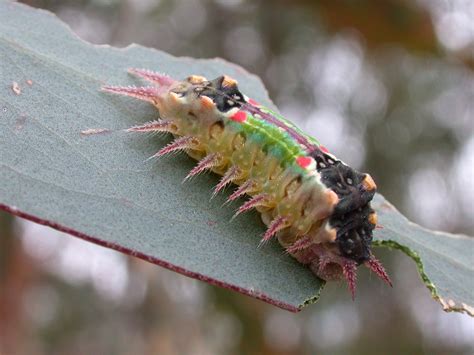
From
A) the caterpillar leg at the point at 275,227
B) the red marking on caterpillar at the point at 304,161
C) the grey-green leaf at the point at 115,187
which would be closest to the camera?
the grey-green leaf at the point at 115,187

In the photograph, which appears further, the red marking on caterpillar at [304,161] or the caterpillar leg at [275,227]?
the red marking on caterpillar at [304,161]

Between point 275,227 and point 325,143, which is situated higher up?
point 275,227

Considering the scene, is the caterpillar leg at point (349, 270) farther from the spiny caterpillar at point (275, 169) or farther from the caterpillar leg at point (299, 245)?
the caterpillar leg at point (299, 245)

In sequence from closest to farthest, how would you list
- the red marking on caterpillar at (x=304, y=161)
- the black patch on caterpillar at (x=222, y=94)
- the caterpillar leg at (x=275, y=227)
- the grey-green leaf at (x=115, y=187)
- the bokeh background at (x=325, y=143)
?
the grey-green leaf at (x=115, y=187) → the caterpillar leg at (x=275, y=227) → the red marking on caterpillar at (x=304, y=161) → the black patch on caterpillar at (x=222, y=94) → the bokeh background at (x=325, y=143)

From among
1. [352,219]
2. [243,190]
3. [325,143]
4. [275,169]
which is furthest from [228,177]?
[325,143]

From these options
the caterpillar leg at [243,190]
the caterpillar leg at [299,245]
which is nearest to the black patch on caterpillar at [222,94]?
the caterpillar leg at [243,190]

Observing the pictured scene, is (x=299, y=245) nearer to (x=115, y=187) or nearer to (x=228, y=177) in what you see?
(x=228, y=177)
